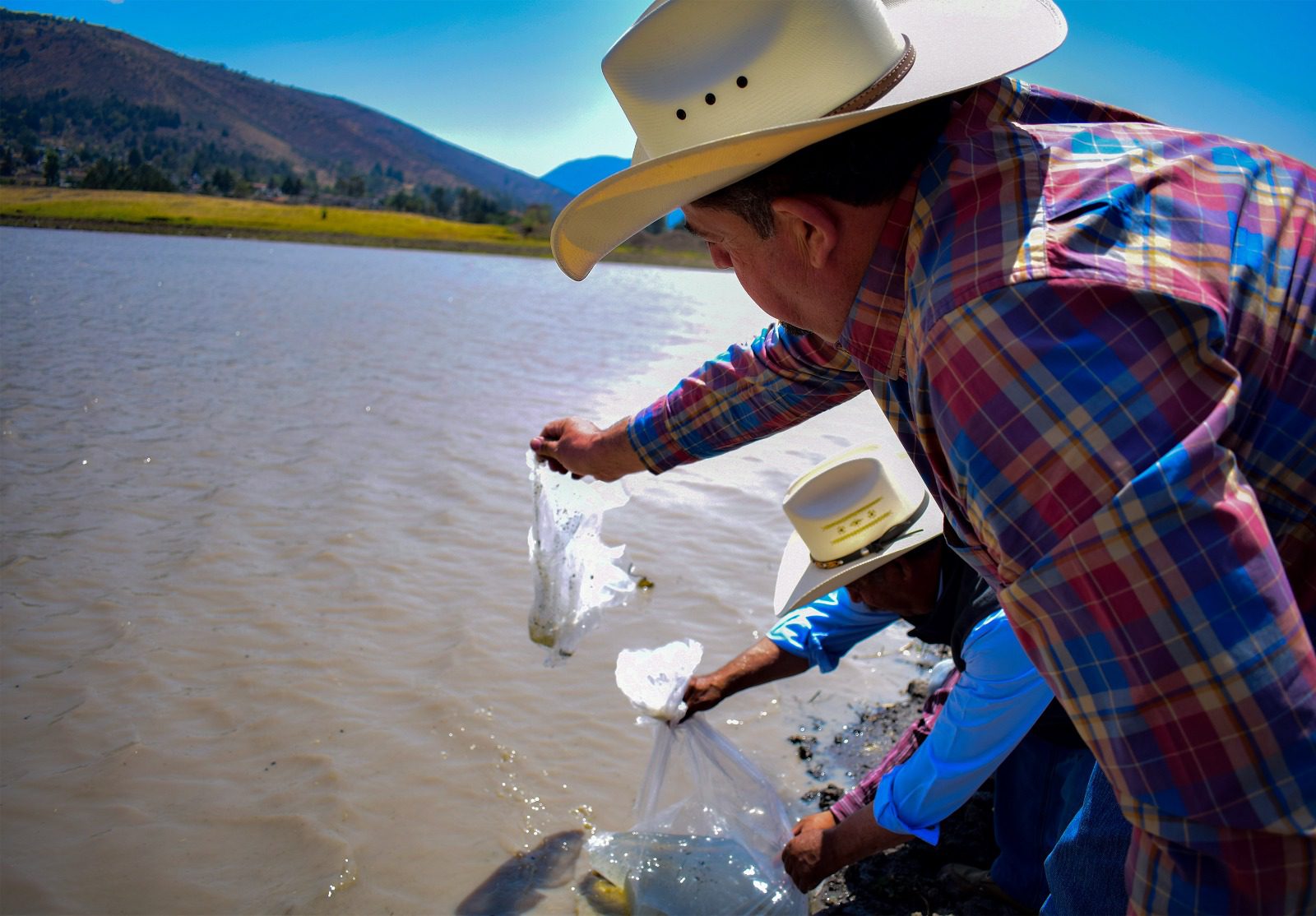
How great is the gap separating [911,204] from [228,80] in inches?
7403

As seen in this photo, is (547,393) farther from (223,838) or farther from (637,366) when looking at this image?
(223,838)

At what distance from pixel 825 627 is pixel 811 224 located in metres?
1.90

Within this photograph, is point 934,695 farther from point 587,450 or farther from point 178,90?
point 178,90

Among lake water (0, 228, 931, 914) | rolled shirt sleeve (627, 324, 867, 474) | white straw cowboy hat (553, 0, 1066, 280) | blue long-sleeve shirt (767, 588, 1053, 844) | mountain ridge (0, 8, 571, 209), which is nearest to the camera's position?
white straw cowboy hat (553, 0, 1066, 280)

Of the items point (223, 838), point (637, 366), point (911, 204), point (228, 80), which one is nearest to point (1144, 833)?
point (911, 204)

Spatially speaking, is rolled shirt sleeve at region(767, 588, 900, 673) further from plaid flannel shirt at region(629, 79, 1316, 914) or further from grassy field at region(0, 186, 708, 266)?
grassy field at region(0, 186, 708, 266)

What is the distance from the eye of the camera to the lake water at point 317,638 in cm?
247

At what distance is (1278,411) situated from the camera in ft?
2.71

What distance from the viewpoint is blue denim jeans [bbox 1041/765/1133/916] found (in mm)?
1399

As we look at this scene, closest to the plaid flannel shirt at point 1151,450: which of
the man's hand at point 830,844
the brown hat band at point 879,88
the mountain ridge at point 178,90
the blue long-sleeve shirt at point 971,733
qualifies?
the brown hat band at point 879,88

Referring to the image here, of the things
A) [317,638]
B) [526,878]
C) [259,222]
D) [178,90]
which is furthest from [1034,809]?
[178,90]

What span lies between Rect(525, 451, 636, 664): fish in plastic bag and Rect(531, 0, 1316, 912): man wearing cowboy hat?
4.86 ft

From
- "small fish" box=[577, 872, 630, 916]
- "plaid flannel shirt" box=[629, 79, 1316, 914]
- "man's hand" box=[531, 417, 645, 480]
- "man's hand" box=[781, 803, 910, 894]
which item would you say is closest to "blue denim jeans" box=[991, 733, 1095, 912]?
"man's hand" box=[781, 803, 910, 894]

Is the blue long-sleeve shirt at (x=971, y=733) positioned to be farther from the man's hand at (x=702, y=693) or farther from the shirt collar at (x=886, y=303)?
the shirt collar at (x=886, y=303)
